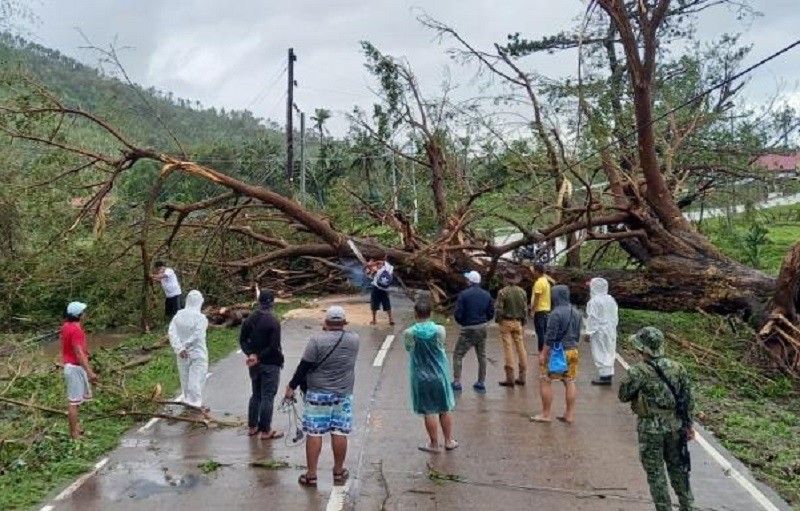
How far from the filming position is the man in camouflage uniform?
5.80m

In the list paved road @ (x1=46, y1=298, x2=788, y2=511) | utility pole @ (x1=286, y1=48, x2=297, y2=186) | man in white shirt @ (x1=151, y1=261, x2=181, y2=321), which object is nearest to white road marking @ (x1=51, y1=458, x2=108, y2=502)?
paved road @ (x1=46, y1=298, x2=788, y2=511)

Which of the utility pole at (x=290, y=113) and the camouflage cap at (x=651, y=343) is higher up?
the utility pole at (x=290, y=113)

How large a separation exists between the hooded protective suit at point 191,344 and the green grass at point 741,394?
5463 mm

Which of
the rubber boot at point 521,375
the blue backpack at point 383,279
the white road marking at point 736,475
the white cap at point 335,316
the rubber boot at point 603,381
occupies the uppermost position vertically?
the blue backpack at point 383,279

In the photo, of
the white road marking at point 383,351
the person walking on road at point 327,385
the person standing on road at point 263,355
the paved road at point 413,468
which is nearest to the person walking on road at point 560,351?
the paved road at point 413,468

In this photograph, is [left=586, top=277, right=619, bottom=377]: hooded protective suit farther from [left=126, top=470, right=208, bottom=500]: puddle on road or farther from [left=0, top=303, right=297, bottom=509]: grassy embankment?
[left=126, top=470, right=208, bottom=500]: puddle on road

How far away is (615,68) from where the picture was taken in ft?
73.0

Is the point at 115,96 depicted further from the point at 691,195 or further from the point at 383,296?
the point at 691,195

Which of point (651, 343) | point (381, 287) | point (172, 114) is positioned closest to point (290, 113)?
point (381, 287)

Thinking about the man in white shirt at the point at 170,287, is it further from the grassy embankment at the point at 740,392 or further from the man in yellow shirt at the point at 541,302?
the grassy embankment at the point at 740,392

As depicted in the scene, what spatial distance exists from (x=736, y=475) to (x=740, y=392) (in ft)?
13.6

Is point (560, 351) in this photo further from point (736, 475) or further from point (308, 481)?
point (308, 481)

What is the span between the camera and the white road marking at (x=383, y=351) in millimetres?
11789

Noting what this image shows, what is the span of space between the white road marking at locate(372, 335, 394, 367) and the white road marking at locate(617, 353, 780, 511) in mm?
4804
